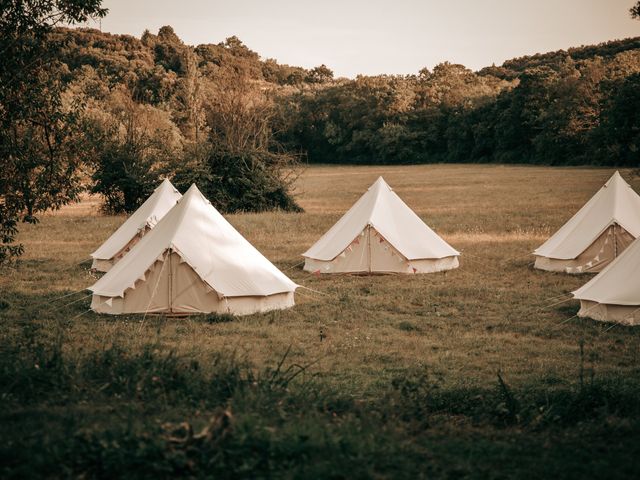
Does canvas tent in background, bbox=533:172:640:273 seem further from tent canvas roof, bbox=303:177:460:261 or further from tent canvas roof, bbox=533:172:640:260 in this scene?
tent canvas roof, bbox=303:177:460:261

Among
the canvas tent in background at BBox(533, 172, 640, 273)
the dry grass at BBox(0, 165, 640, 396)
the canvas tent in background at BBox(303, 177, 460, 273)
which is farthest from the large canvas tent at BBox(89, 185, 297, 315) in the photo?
the canvas tent in background at BBox(533, 172, 640, 273)

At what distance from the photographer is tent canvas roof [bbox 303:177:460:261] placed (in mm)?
15617

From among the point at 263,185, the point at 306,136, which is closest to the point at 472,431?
the point at 263,185

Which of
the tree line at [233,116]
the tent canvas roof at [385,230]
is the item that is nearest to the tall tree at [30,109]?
the tree line at [233,116]

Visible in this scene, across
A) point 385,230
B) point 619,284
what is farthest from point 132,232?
point 619,284

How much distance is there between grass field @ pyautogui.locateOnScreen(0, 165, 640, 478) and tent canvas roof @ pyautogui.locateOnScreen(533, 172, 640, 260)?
2.40ft

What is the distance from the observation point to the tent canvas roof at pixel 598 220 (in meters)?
14.9

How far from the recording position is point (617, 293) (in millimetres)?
10727

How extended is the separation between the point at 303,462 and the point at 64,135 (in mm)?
7562

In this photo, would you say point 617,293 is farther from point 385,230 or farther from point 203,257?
point 203,257

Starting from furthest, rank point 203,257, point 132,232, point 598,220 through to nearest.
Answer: point 132,232
point 598,220
point 203,257

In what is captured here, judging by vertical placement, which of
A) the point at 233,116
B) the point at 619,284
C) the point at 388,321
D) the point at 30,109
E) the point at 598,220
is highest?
the point at 233,116

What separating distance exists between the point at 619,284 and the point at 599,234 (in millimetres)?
4463

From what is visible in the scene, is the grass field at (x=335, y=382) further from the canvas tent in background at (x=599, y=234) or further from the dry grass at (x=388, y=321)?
the canvas tent in background at (x=599, y=234)
